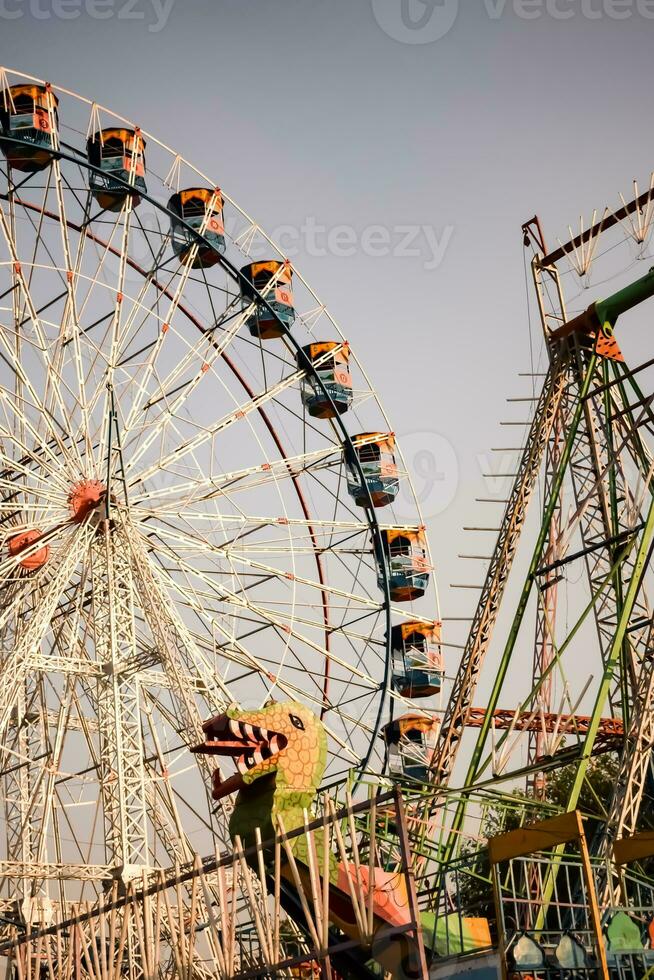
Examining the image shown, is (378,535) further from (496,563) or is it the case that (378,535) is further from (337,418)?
(496,563)

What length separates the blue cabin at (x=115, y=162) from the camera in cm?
2442

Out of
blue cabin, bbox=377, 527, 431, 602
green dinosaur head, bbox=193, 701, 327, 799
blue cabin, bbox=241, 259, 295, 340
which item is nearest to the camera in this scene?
green dinosaur head, bbox=193, 701, 327, 799

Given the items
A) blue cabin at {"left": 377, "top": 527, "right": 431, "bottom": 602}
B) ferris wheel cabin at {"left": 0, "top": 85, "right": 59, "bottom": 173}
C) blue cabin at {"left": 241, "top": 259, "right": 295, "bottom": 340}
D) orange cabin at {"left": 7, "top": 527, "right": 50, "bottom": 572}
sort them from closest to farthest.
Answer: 1. ferris wheel cabin at {"left": 0, "top": 85, "right": 59, "bottom": 173}
2. orange cabin at {"left": 7, "top": 527, "right": 50, "bottom": 572}
3. blue cabin at {"left": 241, "top": 259, "right": 295, "bottom": 340}
4. blue cabin at {"left": 377, "top": 527, "right": 431, "bottom": 602}

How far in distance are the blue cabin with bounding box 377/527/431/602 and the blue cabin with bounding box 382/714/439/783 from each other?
107 inches

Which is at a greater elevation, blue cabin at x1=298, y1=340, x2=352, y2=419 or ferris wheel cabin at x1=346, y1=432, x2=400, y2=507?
blue cabin at x1=298, y1=340, x2=352, y2=419

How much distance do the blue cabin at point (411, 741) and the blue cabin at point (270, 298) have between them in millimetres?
8772

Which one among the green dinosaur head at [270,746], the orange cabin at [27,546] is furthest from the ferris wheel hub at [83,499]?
the green dinosaur head at [270,746]

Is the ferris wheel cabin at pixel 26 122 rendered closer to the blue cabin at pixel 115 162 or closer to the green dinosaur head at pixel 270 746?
the blue cabin at pixel 115 162

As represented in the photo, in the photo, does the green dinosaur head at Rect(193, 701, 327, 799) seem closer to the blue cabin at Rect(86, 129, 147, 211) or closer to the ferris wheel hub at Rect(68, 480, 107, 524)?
the ferris wheel hub at Rect(68, 480, 107, 524)

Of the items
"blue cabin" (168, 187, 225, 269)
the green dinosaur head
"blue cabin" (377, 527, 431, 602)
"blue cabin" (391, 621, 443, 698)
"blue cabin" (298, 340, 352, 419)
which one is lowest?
the green dinosaur head

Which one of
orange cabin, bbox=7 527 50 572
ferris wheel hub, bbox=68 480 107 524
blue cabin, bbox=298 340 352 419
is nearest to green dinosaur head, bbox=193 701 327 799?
ferris wheel hub, bbox=68 480 107 524

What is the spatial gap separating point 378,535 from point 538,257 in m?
6.81

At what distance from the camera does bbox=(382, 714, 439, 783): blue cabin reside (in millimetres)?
27094

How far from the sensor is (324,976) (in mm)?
12797
